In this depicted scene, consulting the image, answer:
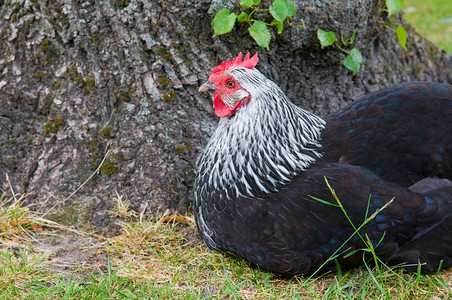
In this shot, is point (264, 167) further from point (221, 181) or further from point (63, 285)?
point (63, 285)

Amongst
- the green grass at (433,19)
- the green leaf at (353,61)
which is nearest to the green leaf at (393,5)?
the green leaf at (353,61)

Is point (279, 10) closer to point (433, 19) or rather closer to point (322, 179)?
Answer: point (322, 179)

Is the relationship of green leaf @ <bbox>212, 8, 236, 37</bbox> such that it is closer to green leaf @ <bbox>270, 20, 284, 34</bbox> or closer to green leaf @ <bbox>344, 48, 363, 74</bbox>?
green leaf @ <bbox>270, 20, 284, 34</bbox>

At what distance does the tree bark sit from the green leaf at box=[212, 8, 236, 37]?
0.42ft

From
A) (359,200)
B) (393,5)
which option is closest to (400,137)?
Result: (359,200)

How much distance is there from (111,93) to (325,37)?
5.31ft

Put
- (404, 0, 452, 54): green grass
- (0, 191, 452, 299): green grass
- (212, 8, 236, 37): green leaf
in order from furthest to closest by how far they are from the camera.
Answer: (404, 0, 452, 54): green grass → (212, 8, 236, 37): green leaf → (0, 191, 452, 299): green grass

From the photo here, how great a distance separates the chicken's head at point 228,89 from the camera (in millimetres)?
3164

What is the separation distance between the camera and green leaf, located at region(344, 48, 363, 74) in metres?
4.02

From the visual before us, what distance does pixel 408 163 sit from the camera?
318 centimetres

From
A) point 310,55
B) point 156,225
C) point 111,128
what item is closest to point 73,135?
point 111,128

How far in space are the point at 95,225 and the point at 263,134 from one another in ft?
4.69

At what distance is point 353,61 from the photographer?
402cm

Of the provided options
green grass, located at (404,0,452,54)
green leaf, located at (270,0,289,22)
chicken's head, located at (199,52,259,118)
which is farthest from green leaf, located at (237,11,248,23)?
green grass, located at (404,0,452,54)
